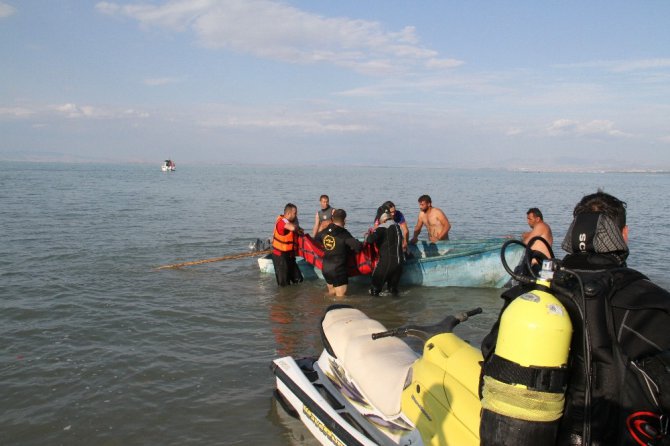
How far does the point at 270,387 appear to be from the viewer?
18.4ft

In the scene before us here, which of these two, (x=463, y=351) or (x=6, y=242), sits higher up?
(x=463, y=351)

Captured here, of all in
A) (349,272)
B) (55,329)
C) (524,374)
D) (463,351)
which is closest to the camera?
(524,374)

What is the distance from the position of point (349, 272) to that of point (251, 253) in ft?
9.44

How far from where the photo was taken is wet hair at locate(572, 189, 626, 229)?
2.53m

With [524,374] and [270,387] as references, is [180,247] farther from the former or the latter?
[524,374]

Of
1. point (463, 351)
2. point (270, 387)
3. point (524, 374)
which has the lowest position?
point (270, 387)

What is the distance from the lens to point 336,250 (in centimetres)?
926

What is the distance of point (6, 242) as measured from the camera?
14.6 metres

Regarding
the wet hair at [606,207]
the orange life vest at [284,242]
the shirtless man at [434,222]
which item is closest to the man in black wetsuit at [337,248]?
the orange life vest at [284,242]

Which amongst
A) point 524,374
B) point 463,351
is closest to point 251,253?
point 463,351

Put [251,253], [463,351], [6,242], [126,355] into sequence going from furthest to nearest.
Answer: [6,242], [251,253], [126,355], [463,351]

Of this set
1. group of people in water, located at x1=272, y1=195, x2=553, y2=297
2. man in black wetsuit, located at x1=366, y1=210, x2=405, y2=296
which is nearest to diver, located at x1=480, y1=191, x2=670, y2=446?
group of people in water, located at x1=272, y1=195, x2=553, y2=297

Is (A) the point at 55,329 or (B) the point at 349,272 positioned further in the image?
(B) the point at 349,272

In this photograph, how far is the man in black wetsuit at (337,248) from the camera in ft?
30.3
